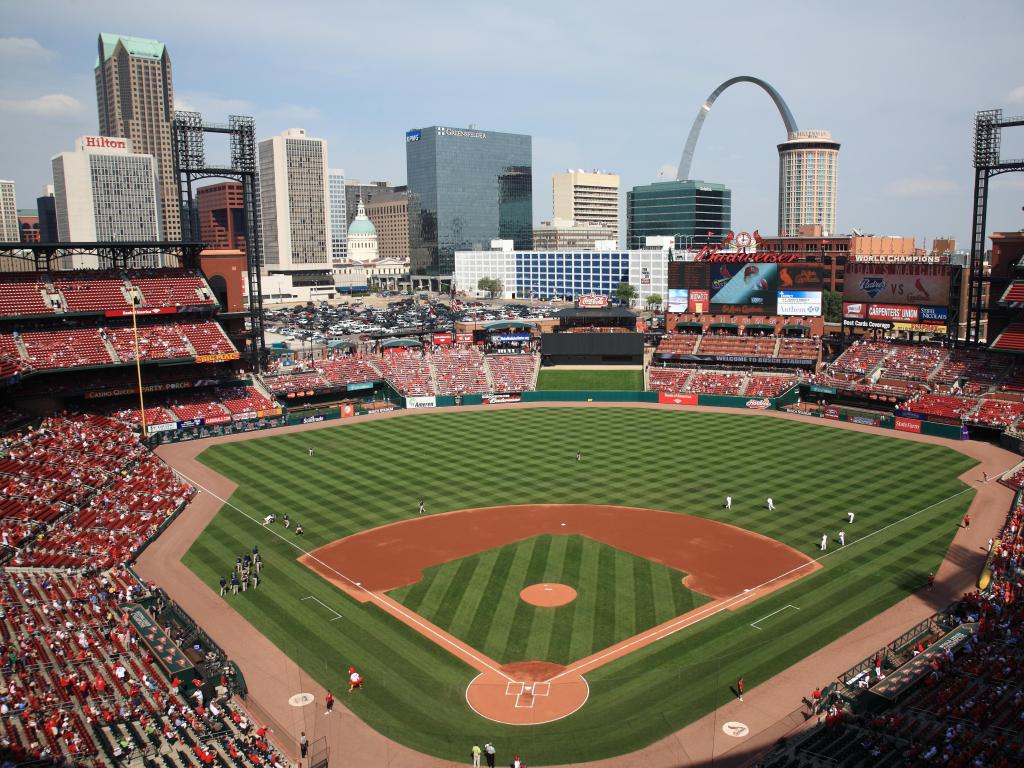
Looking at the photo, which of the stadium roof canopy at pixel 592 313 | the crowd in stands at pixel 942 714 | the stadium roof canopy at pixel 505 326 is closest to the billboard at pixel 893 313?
the stadium roof canopy at pixel 592 313

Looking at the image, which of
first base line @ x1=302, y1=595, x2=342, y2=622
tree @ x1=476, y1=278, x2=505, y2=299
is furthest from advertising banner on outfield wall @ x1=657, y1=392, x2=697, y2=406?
tree @ x1=476, y1=278, x2=505, y2=299

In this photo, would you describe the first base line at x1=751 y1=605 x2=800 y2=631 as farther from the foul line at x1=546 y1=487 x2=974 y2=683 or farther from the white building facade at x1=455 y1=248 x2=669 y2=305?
the white building facade at x1=455 y1=248 x2=669 y2=305

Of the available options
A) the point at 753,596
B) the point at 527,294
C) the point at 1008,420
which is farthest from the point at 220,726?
the point at 527,294

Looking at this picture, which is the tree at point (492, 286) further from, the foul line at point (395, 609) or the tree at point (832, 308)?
the foul line at point (395, 609)

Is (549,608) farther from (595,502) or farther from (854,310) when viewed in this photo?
(854,310)

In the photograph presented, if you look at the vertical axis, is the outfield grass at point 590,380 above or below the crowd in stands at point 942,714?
above

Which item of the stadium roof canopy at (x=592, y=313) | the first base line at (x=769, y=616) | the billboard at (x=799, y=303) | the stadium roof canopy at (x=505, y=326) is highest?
the billboard at (x=799, y=303)

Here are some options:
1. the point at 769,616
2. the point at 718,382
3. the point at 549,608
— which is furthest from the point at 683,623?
the point at 718,382
